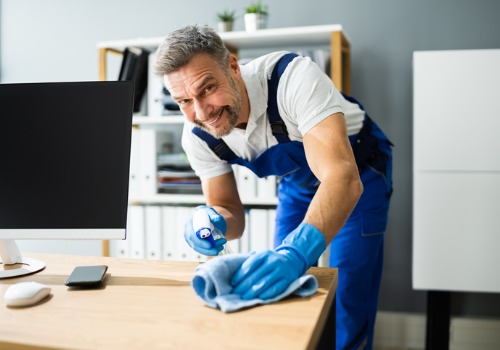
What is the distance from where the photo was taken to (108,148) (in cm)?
107

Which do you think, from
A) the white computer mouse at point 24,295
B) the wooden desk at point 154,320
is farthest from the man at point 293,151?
the white computer mouse at point 24,295

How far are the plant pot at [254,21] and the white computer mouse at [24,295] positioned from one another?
1.80 metres

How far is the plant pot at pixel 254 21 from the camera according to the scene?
247 centimetres

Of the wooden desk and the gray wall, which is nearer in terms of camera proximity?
the wooden desk

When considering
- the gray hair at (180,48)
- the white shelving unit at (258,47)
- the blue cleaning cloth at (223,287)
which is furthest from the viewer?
the white shelving unit at (258,47)

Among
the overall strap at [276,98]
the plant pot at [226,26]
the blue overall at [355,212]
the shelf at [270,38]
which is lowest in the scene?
the blue overall at [355,212]

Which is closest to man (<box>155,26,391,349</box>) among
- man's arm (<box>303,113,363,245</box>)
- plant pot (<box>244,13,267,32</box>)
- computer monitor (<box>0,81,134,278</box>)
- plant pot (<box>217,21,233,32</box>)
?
man's arm (<box>303,113,363,245</box>)

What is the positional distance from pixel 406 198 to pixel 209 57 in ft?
5.16

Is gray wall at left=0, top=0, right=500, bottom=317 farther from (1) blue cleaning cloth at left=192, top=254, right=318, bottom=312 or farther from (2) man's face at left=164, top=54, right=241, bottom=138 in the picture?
(1) blue cleaning cloth at left=192, top=254, right=318, bottom=312

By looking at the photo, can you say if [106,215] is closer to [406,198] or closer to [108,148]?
[108,148]

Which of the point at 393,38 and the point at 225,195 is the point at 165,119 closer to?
the point at 225,195

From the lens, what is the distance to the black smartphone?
1.02 m

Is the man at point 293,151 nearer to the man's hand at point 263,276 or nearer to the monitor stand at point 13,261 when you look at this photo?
the man's hand at point 263,276

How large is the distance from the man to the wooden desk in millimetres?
160
